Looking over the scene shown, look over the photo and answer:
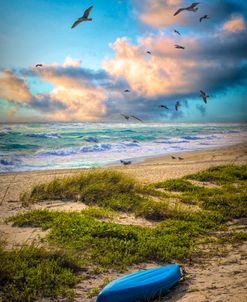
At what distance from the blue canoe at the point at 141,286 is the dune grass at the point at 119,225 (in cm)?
82

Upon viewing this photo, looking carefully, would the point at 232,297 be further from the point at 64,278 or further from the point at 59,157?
the point at 59,157

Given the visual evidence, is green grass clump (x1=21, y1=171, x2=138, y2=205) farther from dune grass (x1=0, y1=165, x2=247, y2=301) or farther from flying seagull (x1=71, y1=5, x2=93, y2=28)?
flying seagull (x1=71, y1=5, x2=93, y2=28)

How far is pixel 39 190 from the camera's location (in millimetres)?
10703

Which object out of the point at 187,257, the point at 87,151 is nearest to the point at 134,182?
the point at 187,257

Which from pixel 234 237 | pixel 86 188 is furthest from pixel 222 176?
pixel 234 237

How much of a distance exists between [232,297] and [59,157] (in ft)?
89.4

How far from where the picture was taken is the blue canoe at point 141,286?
165 inches

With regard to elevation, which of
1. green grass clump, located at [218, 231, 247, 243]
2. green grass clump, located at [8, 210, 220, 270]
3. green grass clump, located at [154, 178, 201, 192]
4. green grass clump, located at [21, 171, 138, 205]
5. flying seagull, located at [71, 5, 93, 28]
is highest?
flying seagull, located at [71, 5, 93, 28]

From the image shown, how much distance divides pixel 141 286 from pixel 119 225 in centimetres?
299

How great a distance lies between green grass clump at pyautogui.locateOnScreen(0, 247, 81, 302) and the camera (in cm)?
460

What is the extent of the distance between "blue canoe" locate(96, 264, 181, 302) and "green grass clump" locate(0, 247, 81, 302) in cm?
77

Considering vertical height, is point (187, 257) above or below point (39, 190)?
below

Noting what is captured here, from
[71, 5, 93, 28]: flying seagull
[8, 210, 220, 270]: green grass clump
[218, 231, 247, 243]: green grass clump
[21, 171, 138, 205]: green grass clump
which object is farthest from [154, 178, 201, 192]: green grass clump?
[71, 5, 93, 28]: flying seagull

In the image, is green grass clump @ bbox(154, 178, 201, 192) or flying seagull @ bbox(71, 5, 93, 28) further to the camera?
green grass clump @ bbox(154, 178, 201, 192)
